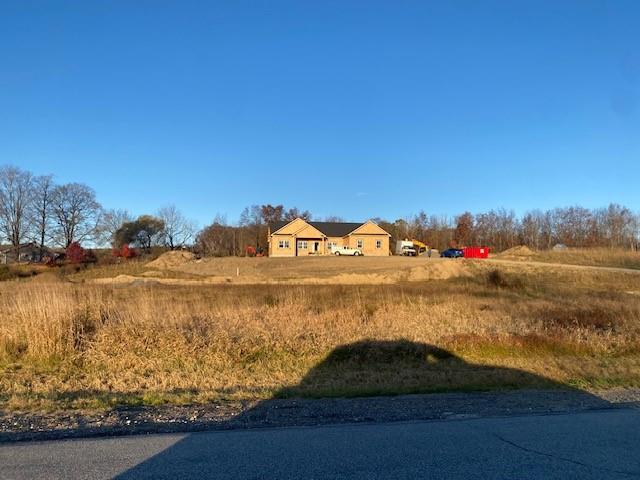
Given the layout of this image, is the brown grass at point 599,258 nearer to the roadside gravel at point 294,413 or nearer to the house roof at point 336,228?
the house roof at point 336,228

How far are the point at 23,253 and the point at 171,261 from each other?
40.0 meters

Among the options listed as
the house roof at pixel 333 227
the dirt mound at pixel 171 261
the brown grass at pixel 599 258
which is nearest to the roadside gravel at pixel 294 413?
the brown grass at pixel 599 258

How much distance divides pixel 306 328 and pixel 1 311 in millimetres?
8156

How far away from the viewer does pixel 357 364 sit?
11633 mm

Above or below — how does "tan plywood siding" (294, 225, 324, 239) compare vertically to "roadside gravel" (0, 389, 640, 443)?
above

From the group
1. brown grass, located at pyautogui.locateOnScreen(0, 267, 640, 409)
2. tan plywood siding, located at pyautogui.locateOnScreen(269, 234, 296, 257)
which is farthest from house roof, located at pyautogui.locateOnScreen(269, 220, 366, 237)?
brown grass, located at pyautogui.locateOnScreen(0, 267, 640, 409)

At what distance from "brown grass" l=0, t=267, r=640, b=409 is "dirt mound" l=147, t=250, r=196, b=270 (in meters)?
49.8

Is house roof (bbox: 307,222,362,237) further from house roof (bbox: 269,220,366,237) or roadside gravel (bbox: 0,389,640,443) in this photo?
roadside gravel (bbox: 0,389,640,443)

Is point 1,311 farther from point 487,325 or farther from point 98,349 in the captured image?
point 487,325

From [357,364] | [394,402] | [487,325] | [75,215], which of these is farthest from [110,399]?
[75,215]

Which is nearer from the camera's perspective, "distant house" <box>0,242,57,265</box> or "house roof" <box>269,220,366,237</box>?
"house roof" <box>269,220,366,237</box>

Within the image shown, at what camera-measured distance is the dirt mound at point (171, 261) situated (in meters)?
63.8

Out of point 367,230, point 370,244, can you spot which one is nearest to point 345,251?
point 370,244

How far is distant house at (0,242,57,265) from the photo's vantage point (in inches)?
3334
